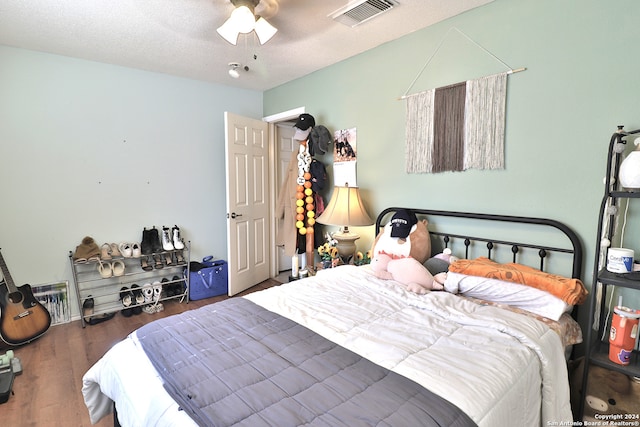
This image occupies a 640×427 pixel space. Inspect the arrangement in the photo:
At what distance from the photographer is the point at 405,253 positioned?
2283 mm

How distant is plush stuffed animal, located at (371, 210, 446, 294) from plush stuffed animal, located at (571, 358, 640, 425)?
2.68 ft

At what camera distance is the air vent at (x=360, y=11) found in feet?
6.71

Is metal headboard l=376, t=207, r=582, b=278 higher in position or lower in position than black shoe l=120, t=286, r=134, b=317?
higher

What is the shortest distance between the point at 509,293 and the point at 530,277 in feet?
0.44

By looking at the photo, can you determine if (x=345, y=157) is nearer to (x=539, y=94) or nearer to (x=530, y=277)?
(x=539, y=94)

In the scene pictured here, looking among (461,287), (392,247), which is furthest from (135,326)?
(461,287)

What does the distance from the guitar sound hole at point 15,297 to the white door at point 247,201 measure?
1.71 m

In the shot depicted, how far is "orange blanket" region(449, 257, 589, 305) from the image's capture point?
1.62 meters

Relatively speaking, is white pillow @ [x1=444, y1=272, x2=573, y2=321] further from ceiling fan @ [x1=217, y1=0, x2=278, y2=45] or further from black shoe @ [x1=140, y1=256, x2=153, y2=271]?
black shoe @ [x1=140, y1=256, x2=153, y2=271]

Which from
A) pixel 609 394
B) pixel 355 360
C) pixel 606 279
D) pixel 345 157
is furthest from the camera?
pixel 345 157

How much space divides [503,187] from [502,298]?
0.73 m

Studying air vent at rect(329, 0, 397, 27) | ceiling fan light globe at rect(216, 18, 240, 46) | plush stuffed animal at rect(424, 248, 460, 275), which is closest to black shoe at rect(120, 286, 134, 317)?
ceiling fan light globe at rect(216, 18, 240, 46)

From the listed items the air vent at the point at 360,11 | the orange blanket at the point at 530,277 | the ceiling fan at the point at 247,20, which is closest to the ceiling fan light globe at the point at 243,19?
the ceiling fan at the point at 247,20

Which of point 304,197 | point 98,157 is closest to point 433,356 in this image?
point 304,197
